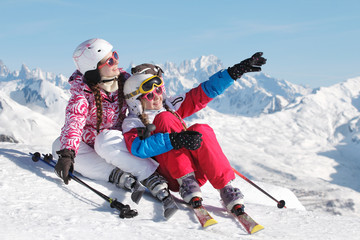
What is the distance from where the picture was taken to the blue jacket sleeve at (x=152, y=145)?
174 inches

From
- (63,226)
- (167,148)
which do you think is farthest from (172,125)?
(63,226)

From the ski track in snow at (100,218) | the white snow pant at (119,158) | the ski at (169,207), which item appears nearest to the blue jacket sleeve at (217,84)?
the white snow pant at (119,158)

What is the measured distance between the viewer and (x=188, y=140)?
13.8ft

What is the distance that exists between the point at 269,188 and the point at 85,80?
6.64 m

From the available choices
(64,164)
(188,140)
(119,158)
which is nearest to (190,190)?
(188,140)

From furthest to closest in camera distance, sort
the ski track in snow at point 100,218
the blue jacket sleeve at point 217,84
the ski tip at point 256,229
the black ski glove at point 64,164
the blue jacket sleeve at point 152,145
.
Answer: the blue jacket sleeve at point 217,84 → the black ski glove at point 64,164 → the blue jacket sleeve at point 152,145 → the ski tip at point 256,229 → the ski track in snow at point 100,218

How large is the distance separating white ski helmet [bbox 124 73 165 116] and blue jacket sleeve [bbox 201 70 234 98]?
3.04 ft

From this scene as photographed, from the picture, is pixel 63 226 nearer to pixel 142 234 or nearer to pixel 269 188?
pixel 142 234

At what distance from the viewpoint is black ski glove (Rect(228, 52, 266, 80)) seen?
5.44m

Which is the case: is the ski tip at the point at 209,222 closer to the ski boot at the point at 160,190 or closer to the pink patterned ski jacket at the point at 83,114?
the ski boot at the point at 160,190

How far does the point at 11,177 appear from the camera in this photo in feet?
15.6

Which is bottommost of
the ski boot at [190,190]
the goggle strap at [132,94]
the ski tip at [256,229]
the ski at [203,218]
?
the ski tip at [256,229]

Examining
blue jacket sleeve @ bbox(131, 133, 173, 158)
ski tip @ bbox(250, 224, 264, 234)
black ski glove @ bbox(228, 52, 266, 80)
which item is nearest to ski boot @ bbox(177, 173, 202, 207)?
blue jacket sleeve @ bbox(131, 133, 173, 158)

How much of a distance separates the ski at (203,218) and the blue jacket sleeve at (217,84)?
220cm
